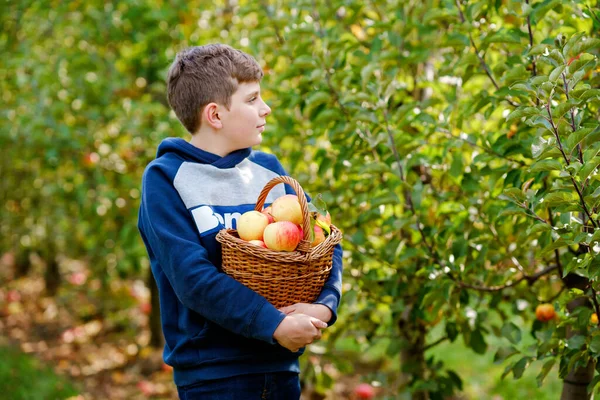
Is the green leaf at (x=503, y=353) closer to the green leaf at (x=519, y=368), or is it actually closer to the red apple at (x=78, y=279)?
the green leaf at (x=519, y=368)

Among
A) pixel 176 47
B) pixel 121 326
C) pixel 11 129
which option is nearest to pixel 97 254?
pixel 121 326

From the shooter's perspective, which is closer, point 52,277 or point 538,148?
point 538,148

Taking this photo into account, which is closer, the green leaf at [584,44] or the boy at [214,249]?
the boy at [214,249]

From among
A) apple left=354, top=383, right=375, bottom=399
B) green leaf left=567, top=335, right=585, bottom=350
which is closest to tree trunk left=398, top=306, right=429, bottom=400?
green leaf left=567, top=335, right=585, bottom=350

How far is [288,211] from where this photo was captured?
1611 mm

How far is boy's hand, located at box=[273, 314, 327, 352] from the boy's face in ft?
1.64

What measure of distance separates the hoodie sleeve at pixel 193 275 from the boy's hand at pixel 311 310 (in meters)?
0.05

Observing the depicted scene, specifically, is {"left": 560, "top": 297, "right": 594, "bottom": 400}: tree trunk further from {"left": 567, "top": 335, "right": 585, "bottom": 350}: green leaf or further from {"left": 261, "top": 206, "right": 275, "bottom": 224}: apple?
{"left": 261, "top": 206, "right": 275, "bottom": 224}: apple

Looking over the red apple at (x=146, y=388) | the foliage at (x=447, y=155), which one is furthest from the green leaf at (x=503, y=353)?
the red apple at (x=146, y=388)

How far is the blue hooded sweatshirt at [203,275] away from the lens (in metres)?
1.56

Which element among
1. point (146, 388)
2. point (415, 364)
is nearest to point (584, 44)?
point (415, 364)

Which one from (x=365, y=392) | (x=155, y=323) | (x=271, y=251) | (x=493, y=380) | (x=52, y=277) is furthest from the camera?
(x=52, y=277)

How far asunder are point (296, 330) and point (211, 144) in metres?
0.56

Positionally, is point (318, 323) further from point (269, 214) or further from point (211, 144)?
point (211, 144)
